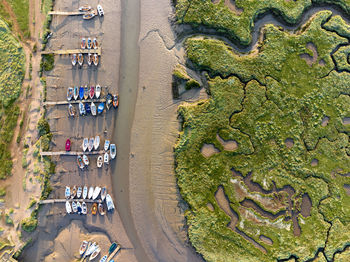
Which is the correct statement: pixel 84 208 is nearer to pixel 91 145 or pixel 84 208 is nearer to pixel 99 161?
pixel 99 161

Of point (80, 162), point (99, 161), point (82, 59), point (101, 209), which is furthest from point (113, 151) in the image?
point (82, 59)

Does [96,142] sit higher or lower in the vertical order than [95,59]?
lower

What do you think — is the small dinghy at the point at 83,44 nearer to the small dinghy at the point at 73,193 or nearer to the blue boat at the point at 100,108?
the blue boat at the point at 100,108

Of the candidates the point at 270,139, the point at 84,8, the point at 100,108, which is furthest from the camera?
the point at 84,8

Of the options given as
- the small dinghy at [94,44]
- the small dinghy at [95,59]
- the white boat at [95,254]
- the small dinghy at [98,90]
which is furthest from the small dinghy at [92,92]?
the white boat at [95,254]

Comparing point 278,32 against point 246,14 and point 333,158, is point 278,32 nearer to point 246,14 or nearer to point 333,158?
point 246,14

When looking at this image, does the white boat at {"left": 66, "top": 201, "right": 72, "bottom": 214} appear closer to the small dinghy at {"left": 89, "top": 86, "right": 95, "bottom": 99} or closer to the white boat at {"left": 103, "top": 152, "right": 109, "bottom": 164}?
the white boat at {"left": 103, "top": 152, "right": 109, "bottom": 164}

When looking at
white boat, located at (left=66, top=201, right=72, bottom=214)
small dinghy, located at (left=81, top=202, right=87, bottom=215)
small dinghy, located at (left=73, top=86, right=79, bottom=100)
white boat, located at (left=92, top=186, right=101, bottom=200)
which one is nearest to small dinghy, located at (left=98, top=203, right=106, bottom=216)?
white boat, located at (left=92, top=186, right=101, bottom=200)
